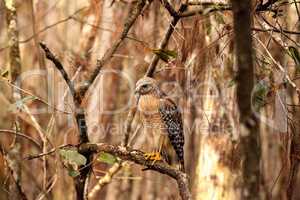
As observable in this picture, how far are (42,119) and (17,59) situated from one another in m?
1.69

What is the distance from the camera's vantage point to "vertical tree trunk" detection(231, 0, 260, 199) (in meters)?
0.91

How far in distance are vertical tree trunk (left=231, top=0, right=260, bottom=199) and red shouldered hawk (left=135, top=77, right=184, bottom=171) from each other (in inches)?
69.7

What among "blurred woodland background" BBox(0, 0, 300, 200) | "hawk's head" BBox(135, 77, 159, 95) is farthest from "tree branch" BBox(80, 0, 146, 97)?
"hawk's head" BBox(135, 77, 159, 95)

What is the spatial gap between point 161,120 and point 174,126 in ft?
0.27

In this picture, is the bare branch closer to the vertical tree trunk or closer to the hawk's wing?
the hawk's wing

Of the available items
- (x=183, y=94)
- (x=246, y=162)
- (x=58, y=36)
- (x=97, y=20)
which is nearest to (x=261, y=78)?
(x=183, y=94)

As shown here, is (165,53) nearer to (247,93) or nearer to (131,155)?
(131,155)

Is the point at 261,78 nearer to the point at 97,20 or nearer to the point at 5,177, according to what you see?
the point at 5,177

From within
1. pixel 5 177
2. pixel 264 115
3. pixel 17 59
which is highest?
pixel 17 59

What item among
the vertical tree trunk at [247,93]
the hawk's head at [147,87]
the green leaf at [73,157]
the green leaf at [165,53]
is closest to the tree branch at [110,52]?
the green leaf at [165,53]

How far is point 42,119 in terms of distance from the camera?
4715mm

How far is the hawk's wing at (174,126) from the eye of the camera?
275cm

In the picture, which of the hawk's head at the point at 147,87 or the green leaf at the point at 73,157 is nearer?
the green leaf at the point at 73,157

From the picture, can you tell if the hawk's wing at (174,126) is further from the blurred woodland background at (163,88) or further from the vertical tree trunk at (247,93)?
the vertical tree trunk at (247,93)
